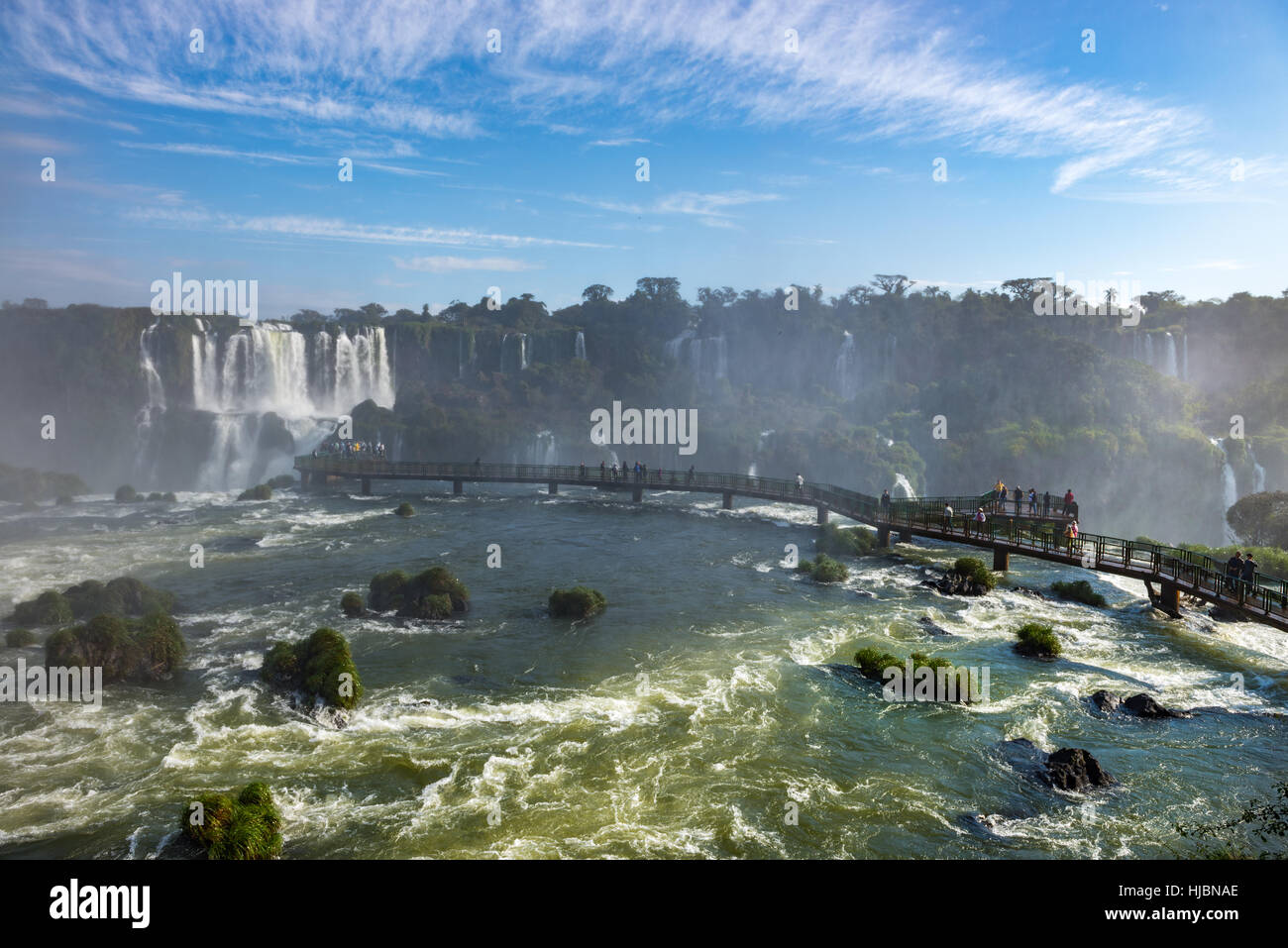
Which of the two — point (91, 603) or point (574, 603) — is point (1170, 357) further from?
point (91, 603)

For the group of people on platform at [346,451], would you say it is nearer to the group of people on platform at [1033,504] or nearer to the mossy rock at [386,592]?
the mossy rock at [386,592]

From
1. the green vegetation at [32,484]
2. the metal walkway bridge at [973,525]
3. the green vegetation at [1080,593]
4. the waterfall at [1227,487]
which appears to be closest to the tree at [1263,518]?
the metal walkway bridge at [973,525]

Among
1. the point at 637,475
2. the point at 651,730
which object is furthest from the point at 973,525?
the point at 637,475

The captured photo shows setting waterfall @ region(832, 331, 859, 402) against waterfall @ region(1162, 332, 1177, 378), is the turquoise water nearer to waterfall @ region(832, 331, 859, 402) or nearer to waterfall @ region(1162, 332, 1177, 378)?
waterfall @ region(1162, 332, 1177, 378)

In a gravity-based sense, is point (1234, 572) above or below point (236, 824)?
above

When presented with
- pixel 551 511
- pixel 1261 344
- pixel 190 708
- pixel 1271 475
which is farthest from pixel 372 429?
pixel 1261 344
